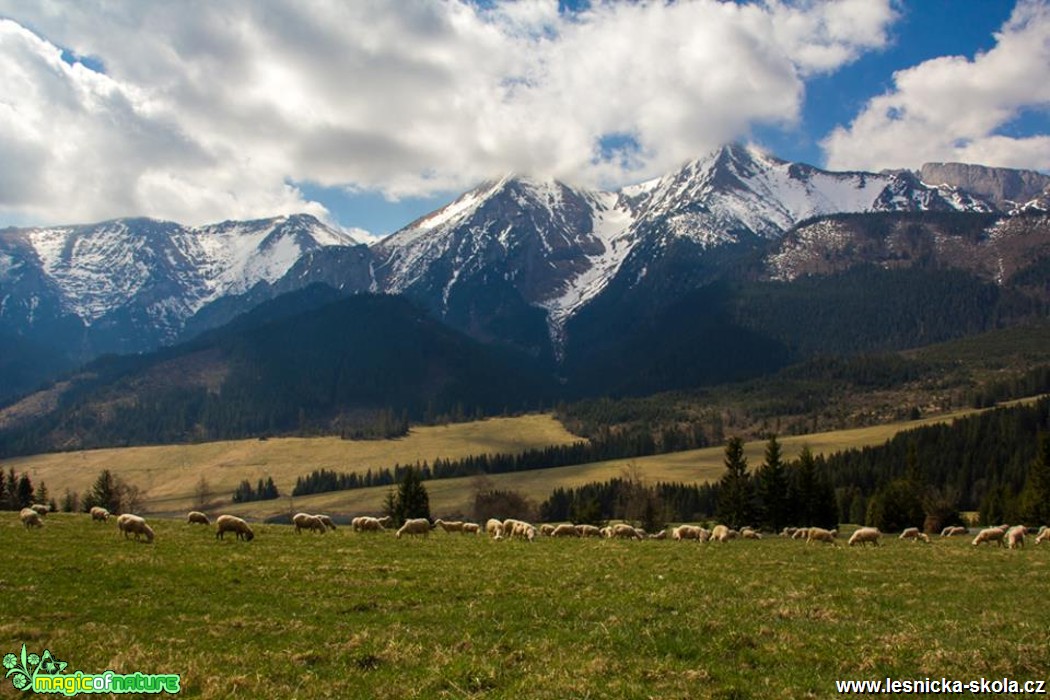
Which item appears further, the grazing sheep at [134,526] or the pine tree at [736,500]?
the pine tree at [736,500]

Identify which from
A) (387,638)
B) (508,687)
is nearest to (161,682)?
(387,638)

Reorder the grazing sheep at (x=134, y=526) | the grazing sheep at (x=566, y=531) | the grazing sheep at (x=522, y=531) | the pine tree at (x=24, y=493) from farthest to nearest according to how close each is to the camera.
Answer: the pine tree at (x=24, y=493) < the grazing sheep at (x=566, y=531) < the grazing sheep at (x=522, y=531) < the grazing sheep at (x=134, y=526)

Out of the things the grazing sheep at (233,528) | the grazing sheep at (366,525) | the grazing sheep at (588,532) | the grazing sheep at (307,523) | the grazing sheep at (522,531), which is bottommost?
the grazing sheep at (588,532)

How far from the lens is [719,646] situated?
57.2 feet

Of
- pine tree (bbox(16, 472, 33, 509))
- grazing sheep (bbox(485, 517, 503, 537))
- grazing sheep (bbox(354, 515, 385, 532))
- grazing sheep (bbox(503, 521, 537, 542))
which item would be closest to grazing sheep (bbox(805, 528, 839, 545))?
grazing sheep (bbox(503, 521, 537, 542))

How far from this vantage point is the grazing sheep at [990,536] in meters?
48.7

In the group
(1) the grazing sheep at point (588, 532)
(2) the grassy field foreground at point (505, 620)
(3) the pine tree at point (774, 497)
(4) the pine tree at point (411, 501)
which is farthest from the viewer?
(4) the pine tree at point (411, 501)

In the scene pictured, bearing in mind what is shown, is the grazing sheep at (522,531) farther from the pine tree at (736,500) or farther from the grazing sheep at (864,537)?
the pine tree at (736,500)

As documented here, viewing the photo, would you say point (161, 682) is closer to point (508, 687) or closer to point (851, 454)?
point (508, 687)

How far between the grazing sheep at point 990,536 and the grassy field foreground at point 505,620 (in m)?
15.9

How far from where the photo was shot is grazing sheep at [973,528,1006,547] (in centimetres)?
4866

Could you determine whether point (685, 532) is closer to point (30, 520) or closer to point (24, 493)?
point (30, 520)

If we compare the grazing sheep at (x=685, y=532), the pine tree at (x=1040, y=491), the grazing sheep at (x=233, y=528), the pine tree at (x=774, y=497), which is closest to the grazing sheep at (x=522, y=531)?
Result: the grazing sheep at (x=685, y=532)

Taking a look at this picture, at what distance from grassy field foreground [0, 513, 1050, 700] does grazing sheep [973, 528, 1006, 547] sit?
52.3 feet
